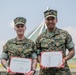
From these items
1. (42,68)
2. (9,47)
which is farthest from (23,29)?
(42,68)

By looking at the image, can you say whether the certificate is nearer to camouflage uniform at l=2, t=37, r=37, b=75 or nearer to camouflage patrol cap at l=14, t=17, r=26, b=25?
camouflage uniform at l=2, t=37, r=37, b=75

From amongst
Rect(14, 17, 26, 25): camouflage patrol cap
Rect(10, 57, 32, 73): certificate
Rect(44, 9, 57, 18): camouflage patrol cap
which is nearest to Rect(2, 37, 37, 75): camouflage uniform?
Rect(10, 57, 32, 73): certificate

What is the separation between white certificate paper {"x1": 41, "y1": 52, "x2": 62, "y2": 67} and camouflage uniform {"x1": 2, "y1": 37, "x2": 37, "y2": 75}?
0.16 meters

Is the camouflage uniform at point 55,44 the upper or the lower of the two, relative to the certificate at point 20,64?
upper

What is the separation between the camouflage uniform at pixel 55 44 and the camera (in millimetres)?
5086

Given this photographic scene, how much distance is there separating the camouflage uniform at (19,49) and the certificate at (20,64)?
10 centimetres

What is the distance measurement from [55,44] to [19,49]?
1.98 feet

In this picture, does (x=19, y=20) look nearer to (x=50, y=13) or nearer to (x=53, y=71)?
(x=50, y=13)

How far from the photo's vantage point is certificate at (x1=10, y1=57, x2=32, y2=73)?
494 cm

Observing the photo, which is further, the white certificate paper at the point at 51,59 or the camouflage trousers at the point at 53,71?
the camouflage trousers at the point at 53,71

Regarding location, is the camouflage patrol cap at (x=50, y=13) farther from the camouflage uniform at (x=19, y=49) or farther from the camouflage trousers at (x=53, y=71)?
the camouflage trousers at (x=53, y=71)

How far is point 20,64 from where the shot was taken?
496cm

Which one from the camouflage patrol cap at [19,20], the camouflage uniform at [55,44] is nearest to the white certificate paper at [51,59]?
the camouflage uniform at [55,44]

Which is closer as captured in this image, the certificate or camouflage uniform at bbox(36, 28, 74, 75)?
the certificate
